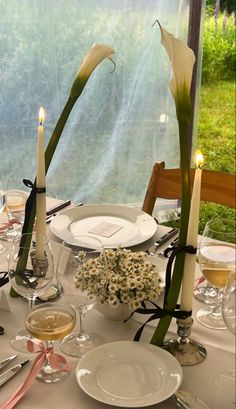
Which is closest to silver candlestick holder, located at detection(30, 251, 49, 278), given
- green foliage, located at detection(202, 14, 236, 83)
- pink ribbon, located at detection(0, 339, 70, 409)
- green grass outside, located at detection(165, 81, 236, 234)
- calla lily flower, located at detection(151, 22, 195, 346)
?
pink ribbon, located at detection(0, 339, 70, 409)

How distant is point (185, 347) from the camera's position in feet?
2.98

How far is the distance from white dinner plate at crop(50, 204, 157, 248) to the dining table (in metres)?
0.26

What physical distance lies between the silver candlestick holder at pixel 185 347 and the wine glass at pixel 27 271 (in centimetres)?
24

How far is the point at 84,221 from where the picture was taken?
1.41 m

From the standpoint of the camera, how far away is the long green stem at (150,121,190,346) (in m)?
0.83

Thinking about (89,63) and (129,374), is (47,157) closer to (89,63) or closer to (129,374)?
(89,63)

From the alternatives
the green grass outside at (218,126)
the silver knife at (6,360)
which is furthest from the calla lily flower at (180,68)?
the green grass outside at (218,126)

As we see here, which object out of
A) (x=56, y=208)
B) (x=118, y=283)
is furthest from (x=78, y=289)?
(x=56, y=208)

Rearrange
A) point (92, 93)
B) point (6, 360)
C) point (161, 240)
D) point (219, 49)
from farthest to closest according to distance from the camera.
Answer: point (219, 49) → point (92, 93) → point (161, 240) → point (6, 360)

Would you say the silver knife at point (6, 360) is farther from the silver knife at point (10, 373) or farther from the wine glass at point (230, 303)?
the wine glass at point (230, 303)

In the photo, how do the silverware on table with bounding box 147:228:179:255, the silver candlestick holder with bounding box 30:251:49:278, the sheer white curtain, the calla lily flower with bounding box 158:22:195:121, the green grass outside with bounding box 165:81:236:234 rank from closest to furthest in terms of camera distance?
the calla lily flower with bounding box 158:22:195:121, the silver candlestick holder with bounding box 30:251:49:278, the silverware on table with bounding box 147:228:179:255, the sheer white curtain, the green grass outside with bounding box 165:81:236:234

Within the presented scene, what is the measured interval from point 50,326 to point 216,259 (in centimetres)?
33

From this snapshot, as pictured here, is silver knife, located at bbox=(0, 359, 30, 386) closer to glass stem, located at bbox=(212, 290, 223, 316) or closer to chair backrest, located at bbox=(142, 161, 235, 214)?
glass stem, located at bbox=(212, 290, 223, 316)

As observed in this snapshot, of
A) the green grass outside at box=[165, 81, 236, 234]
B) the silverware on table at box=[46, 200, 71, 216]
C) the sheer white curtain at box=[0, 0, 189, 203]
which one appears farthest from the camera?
the green grass outside at box=[165, 81, 236, 234]
